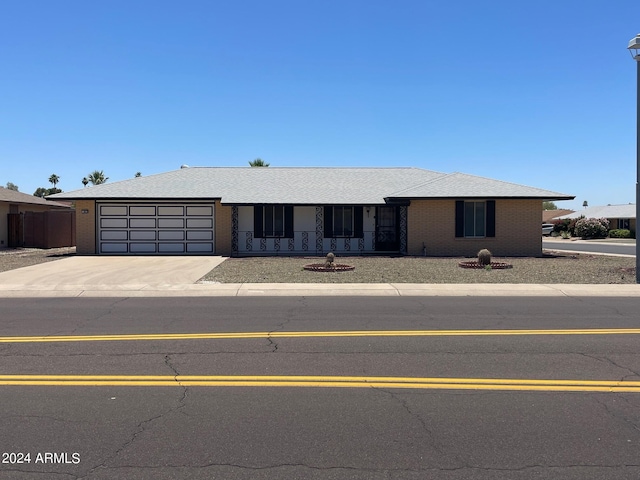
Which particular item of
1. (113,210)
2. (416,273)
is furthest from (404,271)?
(113,210)

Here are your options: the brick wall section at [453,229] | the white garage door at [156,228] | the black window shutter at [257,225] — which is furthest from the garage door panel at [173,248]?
the brick wall section at [453,229]

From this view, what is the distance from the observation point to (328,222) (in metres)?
27.7

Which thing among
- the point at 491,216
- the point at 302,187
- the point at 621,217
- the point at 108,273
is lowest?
the point at 108,273

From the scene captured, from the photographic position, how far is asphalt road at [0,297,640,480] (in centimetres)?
426

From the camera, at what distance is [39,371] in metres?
6.73

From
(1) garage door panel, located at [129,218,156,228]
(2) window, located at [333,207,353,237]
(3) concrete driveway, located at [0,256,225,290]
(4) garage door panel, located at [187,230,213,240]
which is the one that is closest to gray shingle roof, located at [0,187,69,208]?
(1) garage door panel, located at [129,218,156,228]

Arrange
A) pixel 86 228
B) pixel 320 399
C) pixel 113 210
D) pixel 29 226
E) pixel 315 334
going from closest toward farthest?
pixel 320 399 < pixel 315 334 < pixel 86 228 < pixel 113 210 < pixel 29 226

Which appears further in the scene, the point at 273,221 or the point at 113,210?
the point at 273,221

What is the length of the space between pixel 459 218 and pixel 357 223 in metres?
5.06

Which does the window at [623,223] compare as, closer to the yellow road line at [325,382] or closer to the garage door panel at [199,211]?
the garage door panel at [199,211]

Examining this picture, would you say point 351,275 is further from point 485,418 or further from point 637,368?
point 485,418

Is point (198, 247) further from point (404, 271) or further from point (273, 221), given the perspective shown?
point (404, 271)

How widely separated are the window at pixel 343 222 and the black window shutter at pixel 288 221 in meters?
1.72

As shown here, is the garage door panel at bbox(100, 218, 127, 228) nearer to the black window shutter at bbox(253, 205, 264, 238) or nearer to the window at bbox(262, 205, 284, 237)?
the black window shutter at bbox(253, 205, 264, 238)
